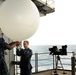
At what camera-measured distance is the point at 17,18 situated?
159 centimetres

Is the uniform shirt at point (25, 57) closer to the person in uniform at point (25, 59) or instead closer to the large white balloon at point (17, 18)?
the person in uniform at point (25, 59)

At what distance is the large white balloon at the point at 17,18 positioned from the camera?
159 cm

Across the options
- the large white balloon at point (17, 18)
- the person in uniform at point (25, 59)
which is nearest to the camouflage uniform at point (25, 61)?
the person in uniform at point (25, 59)

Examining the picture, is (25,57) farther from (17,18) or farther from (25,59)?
(17,18)

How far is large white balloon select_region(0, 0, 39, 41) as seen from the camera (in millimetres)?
1593

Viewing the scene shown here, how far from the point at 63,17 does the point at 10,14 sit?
5730 mm

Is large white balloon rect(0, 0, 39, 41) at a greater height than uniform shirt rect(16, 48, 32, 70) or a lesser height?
greater

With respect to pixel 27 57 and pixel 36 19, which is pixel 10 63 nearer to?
pixel 27 57

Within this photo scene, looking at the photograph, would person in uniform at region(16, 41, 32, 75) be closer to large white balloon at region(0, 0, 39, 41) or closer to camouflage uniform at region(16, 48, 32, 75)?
camouflage uniform at region(16, 48, 32, 75)

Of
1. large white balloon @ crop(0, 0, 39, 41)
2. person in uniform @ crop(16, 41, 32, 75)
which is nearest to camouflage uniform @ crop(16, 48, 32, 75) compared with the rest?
person in uniform @ crop(16, 41, 32, 75)

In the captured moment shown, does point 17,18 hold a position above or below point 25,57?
above

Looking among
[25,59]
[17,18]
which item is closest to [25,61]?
[25,59]

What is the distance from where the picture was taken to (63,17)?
7160 mm

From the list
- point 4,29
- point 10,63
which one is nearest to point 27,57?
point 10,63
